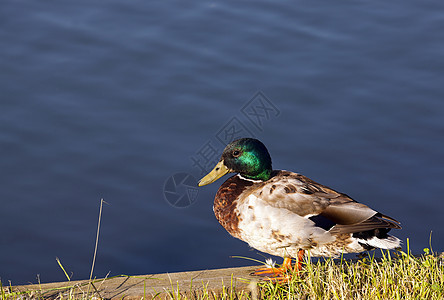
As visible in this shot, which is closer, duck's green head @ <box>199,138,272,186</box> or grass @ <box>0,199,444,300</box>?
grass @ <box>0,199,444,300</box>

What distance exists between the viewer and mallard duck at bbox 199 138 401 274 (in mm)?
4152

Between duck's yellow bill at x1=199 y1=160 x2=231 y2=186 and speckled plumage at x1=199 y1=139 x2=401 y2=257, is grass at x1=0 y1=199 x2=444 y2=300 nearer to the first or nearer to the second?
speckled plumage at x1=199 y1=139 x2=401 y2=257

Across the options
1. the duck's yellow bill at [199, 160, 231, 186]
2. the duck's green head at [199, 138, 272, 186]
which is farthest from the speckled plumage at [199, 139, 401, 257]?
the duck's yellow bill at [199, 160, 231, 186]

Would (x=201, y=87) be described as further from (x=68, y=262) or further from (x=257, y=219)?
(x=257, y=219)

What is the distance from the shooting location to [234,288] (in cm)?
402

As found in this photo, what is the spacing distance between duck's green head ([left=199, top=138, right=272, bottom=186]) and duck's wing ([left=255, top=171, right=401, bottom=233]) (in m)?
0.19

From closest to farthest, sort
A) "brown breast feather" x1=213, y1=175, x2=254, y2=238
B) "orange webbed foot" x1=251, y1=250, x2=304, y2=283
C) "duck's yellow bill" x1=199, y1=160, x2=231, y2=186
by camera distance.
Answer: "orange webbed foot" x1=251, y1=250, x2=304, y2=283 → "brown breast feather" x1=213, y1=175, x2=254, y2=238 → "duck's yellow bill" x1=199, y1=160, x2=231, y2=186

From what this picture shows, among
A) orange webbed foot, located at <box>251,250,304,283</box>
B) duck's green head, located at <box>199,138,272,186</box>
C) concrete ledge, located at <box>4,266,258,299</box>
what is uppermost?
duck's green head, located at <box>199,138,272,186</box>

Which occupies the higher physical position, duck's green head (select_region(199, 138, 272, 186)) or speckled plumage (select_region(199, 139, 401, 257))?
duck's green head (select_region(199, 138, 272, 186))

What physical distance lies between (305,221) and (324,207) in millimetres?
145

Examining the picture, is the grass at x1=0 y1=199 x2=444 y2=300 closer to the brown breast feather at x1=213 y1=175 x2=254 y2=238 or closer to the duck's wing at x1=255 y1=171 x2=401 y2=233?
the duck's wing at x1=255 y1=171 x2=401 y2=233

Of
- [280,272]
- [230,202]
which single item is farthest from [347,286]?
[230,202]

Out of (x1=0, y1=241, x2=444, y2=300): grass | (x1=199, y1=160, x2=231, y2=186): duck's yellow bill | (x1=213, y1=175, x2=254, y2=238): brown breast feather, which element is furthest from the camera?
(x1=199, y1=160, x2=231, y2=186): duck's yellow bill

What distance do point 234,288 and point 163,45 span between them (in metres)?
4.55
